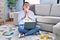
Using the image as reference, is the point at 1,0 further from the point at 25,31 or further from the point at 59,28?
the point at 59,28

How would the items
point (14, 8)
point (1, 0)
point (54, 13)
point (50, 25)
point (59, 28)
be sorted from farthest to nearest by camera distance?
point (14, 8), point (1, 0), point (54, 13), point (50, 25), point (59, 28)

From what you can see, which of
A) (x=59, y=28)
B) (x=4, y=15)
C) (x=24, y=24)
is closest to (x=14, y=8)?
(x=4, y=15)

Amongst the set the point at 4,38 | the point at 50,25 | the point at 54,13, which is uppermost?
the point at 54,13

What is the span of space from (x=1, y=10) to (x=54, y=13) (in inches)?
71.1

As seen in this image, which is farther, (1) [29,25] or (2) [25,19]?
(2) [25,19]

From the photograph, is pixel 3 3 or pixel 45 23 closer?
pixel 45 23

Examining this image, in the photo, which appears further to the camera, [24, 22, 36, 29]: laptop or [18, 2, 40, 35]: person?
[18, 2, 40, 35]: person

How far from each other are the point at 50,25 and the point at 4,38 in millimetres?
1214

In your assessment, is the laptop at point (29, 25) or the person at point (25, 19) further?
the person at point (25, 19)

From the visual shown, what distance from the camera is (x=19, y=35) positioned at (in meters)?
2.81

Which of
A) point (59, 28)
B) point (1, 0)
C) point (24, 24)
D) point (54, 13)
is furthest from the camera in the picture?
point (1, 0)

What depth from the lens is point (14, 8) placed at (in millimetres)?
4977

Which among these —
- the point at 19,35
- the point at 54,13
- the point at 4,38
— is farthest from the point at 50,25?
the point at 4,38

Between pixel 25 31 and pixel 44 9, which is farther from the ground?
pixel 44 9
